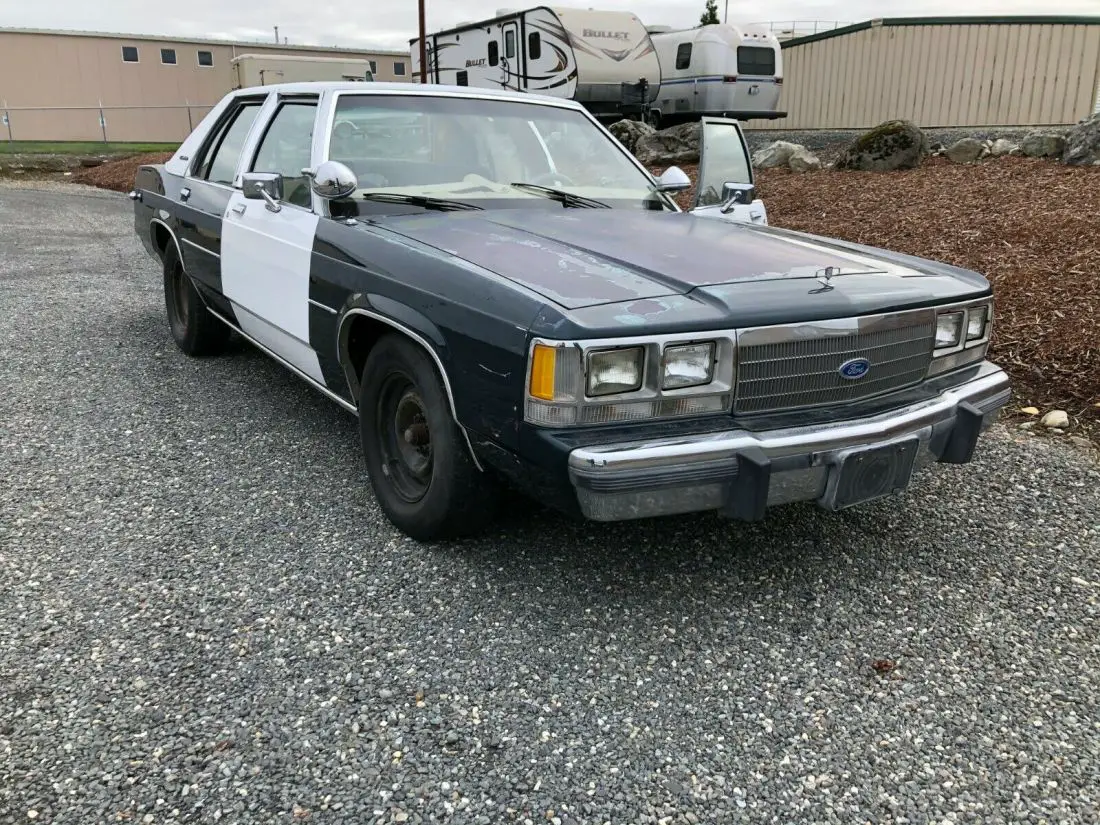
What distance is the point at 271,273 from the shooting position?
3834mm

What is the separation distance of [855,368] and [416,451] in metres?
1.48

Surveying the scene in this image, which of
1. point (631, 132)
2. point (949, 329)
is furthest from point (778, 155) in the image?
point (949, 329)

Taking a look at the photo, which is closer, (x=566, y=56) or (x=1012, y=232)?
(x=1012, y=232)

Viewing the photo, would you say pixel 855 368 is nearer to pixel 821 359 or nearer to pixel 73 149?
pixel 821 359

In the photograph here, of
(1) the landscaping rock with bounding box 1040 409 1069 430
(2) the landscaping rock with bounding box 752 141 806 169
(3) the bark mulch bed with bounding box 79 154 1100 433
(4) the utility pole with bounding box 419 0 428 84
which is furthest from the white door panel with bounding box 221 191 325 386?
(4) the utility pole with bounding box 419 0 428 84

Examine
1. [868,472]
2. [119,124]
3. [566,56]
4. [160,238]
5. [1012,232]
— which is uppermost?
[566,56]

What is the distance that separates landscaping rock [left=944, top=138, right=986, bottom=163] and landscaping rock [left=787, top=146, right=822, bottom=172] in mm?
1622

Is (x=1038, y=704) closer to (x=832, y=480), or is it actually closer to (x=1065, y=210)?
(x=832, y=480)

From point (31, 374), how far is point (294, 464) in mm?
2287

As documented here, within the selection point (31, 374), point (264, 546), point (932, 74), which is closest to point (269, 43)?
point (932, 74)

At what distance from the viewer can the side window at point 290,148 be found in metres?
3.79

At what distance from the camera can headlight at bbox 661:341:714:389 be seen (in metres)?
2.43

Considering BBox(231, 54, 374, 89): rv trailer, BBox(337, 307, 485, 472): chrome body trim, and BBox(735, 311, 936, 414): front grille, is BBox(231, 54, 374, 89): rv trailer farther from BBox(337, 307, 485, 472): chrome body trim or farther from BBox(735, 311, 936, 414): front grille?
BBox(735, 311, 936, 414): front grille

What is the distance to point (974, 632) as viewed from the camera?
264 centimetres
